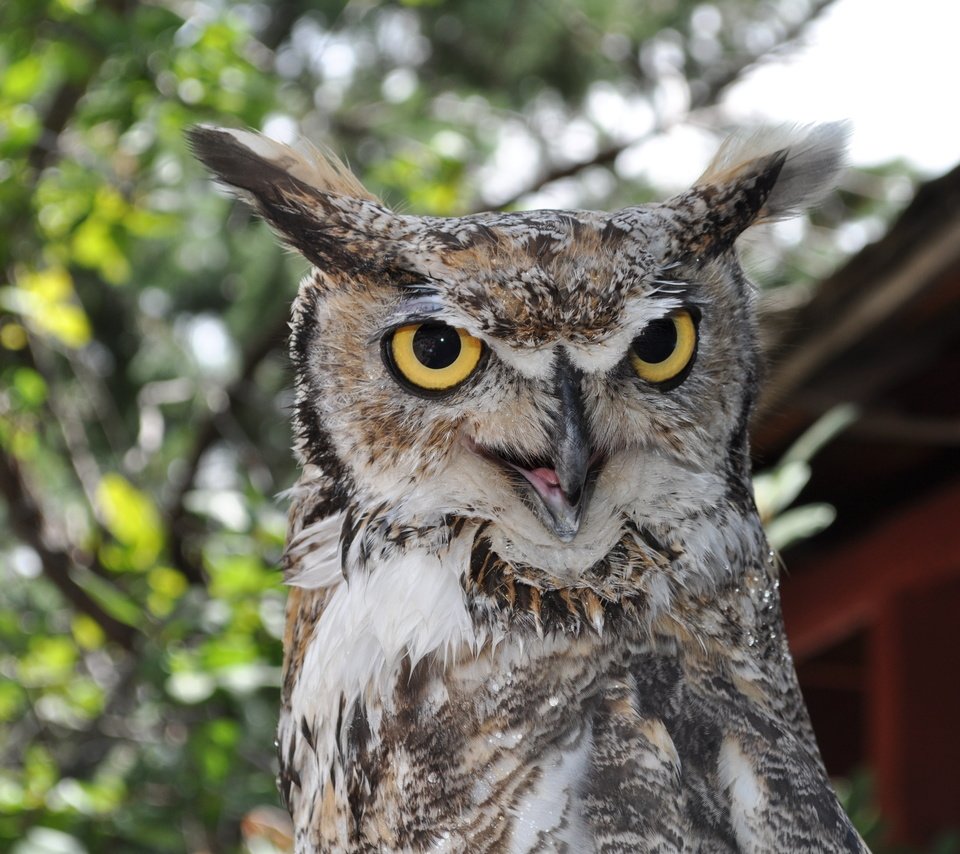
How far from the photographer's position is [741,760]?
107 cm

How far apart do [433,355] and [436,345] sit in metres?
0.01

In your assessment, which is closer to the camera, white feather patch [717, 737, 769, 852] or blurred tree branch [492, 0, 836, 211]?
white feather patch [717, 737, 769, 852]

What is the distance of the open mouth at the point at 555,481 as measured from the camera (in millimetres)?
1004

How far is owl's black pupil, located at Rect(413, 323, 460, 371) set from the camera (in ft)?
3.37

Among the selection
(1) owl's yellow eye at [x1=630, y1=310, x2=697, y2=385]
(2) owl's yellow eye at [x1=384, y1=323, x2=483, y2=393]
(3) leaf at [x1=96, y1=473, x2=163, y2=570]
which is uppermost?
(1) owl's yellow eye at [x1=630, y1=310, x2=697, y2=385]

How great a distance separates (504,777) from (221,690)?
113 centimetres

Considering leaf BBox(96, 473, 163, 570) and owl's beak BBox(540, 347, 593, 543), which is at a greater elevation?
owl's beak BBox(540, 347, 593, 543)

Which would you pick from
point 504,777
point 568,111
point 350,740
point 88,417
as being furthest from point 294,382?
point 568,111

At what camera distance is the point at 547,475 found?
106 centimetres

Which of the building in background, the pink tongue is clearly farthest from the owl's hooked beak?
the building in background

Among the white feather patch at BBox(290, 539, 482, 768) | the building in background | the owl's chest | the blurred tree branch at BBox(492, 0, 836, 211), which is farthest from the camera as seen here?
the blurred tree branch at BBox(492, 0, 836, 211)

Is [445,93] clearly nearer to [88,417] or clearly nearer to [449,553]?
A: [88,417]

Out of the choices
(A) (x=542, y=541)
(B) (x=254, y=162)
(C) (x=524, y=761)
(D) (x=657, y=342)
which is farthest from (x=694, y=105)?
(C) (x=524, y=761)

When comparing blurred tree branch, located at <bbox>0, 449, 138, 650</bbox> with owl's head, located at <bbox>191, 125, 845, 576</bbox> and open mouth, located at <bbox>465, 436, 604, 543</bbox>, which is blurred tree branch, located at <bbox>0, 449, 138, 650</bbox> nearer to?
owl's head, located at <bbox>191, 125, 845, 576</bbox>
